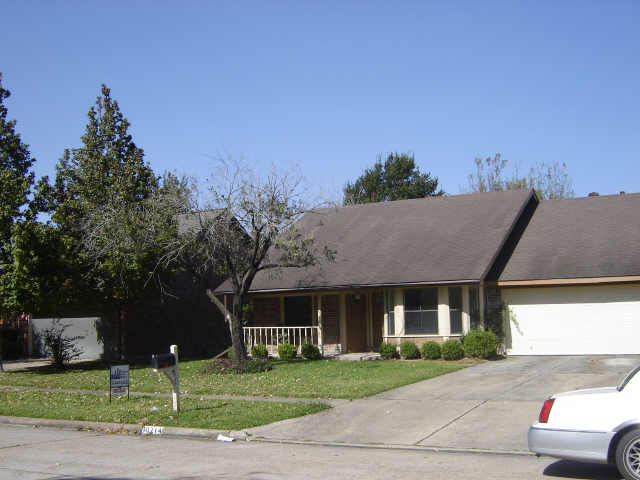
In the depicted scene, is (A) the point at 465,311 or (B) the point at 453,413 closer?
(B) the point at 453,413

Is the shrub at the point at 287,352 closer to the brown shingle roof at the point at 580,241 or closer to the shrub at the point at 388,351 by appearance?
the shrub at the point at 388,351

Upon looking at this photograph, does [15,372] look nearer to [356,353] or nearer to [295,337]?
[295,337]

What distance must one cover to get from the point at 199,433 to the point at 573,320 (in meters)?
13.6

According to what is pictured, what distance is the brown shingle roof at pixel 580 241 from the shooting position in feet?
66.6

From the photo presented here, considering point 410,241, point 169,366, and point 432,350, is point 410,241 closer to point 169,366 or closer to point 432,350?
point 432,350

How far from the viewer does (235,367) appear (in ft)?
61.9

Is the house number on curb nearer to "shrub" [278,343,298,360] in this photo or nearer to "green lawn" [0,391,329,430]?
"green lawn" [0,391,329,430]

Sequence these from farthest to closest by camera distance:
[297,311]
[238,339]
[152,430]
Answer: [297,311] < [238,339] < [152,430]

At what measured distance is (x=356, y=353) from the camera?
23609 mm

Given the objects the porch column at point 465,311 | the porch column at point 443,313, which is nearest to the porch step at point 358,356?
the porch column at point 443,313

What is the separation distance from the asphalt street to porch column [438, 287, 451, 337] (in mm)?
11784

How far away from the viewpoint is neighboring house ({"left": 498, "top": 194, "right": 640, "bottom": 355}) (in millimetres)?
19953

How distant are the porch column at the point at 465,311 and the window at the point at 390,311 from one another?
7.82 ft

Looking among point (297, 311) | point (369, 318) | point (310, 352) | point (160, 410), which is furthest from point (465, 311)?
point (160, 410)
